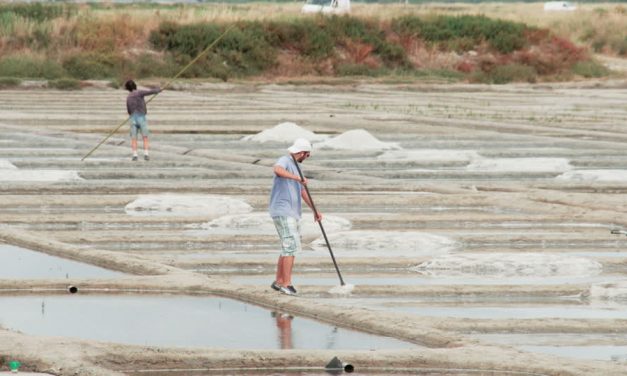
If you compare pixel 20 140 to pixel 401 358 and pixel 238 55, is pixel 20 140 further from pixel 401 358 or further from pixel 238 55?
pixel 238 55

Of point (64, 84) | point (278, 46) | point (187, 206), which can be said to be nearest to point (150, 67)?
point (64, 84)

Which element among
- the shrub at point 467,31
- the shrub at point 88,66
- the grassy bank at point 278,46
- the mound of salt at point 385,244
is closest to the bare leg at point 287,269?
the mound of salt at point 385,244

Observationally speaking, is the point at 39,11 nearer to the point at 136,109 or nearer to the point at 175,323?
the point at 136,109

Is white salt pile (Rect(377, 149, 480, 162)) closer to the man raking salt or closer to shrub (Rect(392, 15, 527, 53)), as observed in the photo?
the man raking salt

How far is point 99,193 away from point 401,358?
34.7 feet

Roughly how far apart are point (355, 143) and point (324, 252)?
11.6m

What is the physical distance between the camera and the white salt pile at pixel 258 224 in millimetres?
16812

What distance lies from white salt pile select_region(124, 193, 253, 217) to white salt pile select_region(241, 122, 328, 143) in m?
8.72

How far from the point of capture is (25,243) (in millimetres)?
15594

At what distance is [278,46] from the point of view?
176 feet

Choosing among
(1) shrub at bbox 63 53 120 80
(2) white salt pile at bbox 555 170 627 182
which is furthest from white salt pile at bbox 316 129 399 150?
(1) shrub at bbox 63 53 120 80

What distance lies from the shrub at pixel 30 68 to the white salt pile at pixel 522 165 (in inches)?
978

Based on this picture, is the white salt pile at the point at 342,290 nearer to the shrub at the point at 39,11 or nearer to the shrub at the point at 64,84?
the shrub at the point at 64,84

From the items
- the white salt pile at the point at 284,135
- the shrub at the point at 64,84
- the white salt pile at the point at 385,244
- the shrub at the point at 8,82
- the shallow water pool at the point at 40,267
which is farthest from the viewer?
the shrub at the point at 64,84
